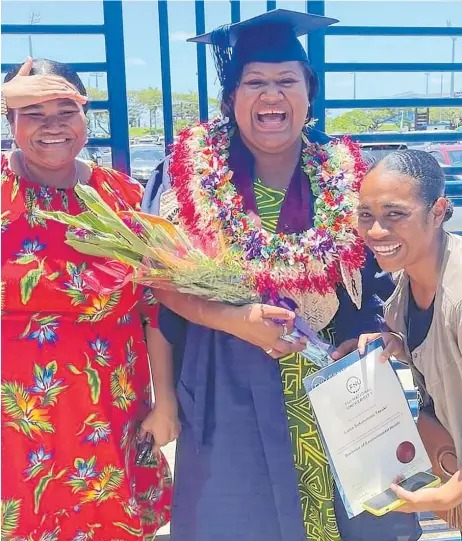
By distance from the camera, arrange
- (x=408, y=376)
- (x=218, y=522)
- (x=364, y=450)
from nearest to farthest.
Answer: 1. (x=364, y=450)
2. (x=218, y=522)
3. (x=408, y=376)

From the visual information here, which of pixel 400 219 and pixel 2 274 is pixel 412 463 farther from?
pixel 2 274

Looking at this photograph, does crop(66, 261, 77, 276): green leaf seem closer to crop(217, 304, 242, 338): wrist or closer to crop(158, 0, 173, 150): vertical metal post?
crop(217, 304, 242, 338): wrist

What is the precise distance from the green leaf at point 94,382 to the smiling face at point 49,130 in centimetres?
64

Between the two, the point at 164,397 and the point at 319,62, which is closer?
the point at 164,397

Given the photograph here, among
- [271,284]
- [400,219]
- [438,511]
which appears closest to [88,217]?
[271,284]

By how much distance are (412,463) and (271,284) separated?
0.62 meters

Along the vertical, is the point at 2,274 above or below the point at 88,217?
below

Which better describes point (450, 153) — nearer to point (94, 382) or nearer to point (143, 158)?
point (143, 158)

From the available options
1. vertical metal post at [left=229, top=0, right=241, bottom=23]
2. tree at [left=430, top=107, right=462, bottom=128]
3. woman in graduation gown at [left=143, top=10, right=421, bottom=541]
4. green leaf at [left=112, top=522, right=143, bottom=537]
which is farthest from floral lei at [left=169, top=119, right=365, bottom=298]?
tree at [left=430, top=107, right=462, bottom=128]

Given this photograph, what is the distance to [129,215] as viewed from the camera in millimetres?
1843

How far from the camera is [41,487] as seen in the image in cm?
200

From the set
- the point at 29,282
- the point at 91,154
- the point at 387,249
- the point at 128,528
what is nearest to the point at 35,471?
the point at 128,528

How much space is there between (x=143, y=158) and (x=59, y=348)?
238cm

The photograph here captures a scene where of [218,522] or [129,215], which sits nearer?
[129,215]
